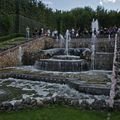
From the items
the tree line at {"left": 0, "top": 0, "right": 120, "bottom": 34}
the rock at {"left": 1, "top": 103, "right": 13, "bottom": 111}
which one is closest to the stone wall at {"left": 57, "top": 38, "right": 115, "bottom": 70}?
the tree line at {"left": 0, "top": 0, "right": 120, "bottom": 34}

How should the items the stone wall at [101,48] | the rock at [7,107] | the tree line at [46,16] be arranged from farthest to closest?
1. the tree line at [46,16]
2. the stone wall at [101,48]
3. the rock at [7,107]

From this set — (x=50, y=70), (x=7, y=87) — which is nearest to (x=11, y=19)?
(x=50, y=70)

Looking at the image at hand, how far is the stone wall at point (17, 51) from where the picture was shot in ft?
82.5

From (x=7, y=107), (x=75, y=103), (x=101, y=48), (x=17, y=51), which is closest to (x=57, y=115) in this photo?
(x=75, y=103)

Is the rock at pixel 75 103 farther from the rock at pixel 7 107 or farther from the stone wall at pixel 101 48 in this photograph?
the stone wall at pixel 101 48

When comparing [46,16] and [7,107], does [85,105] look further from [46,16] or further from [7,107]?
[46,16]

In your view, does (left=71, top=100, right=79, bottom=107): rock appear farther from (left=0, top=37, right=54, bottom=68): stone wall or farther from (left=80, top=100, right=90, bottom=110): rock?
(left=0, top=37, right=54, bottom=68): stone wall

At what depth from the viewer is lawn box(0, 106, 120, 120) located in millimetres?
9778

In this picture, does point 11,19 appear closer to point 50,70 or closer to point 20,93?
point 50,70

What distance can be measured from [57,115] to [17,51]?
18.1 m

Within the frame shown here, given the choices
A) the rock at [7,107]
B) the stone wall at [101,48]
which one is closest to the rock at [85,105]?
the rock at [7,107]

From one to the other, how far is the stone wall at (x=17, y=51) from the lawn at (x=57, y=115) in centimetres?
1465

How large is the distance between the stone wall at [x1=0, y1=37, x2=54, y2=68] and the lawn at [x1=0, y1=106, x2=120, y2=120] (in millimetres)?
14647

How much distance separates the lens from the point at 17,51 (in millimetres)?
27656
